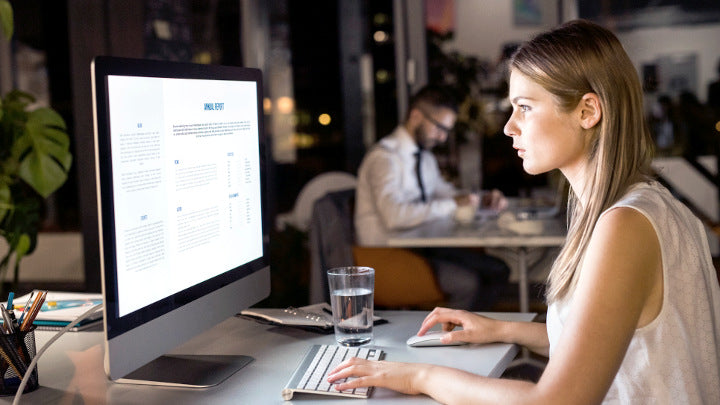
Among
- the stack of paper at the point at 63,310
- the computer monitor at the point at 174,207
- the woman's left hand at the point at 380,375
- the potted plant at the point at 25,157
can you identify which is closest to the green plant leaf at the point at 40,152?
the potted plant at the point at 25,157

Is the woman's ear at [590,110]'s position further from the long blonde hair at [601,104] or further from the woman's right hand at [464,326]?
the woman's right hand at [464,326]

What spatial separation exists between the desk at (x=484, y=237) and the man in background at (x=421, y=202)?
12 centimetres

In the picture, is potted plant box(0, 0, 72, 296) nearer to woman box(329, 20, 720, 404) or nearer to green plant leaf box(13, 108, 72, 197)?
green plant leaf box(13, 108, 72, 197)

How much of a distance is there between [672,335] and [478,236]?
6.49 ft

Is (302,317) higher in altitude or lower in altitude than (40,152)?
lower

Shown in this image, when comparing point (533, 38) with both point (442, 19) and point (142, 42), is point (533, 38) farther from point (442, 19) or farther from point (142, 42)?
point (442, 19)

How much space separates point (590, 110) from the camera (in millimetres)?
1274

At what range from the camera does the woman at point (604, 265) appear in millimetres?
1083

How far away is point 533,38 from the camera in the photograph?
53.2 inches

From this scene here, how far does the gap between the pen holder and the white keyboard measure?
445 mm

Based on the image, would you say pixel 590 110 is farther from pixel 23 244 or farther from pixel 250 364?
pixel 23 244

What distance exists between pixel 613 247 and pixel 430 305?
2379 millimetres

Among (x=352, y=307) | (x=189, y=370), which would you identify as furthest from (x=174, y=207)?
(x=352, y=307)

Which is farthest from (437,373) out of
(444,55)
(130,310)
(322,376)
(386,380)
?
(444,55)
